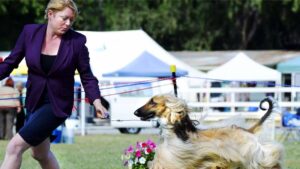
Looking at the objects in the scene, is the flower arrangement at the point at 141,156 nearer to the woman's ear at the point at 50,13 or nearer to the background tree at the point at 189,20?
the woman's ear at the point at 50,13

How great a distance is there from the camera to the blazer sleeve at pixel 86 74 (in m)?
6.75

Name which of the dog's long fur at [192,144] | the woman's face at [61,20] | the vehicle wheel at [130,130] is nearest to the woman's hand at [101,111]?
the woman's face at [61,20]

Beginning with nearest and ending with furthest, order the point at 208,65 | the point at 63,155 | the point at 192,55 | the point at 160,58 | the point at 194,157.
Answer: the point at 194,157
the point at 63,155
the point at 160,58
the point at 208,65
the point at 192,55

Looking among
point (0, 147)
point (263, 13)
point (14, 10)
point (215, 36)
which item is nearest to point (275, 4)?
point (263, 13)

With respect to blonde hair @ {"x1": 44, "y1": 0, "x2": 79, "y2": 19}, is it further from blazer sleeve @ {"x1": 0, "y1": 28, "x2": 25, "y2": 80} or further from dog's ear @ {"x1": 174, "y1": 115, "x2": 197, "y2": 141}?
dog's ear @ {"x1": 174, "y1": 115, "x2": 197, "y2": 141}

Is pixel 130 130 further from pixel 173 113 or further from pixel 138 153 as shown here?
pixel 173 113

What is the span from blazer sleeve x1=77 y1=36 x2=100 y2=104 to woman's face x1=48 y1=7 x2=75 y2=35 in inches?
8.6

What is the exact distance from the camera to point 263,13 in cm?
4119

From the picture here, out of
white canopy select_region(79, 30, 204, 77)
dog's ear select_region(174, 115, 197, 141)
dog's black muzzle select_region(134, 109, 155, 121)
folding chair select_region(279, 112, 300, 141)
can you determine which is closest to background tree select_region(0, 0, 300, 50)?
white canopy select_region(79, 30, 204, 77)

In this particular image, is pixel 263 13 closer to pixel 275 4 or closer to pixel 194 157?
pixel 275 4

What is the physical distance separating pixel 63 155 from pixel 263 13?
29041 millimetres

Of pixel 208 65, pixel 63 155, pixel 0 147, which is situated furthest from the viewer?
pixel 208 65

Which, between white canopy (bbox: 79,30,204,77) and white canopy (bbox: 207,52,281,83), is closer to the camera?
white canopy (bbox: 79,30,204,77)

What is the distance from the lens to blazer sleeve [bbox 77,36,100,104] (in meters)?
6.75
